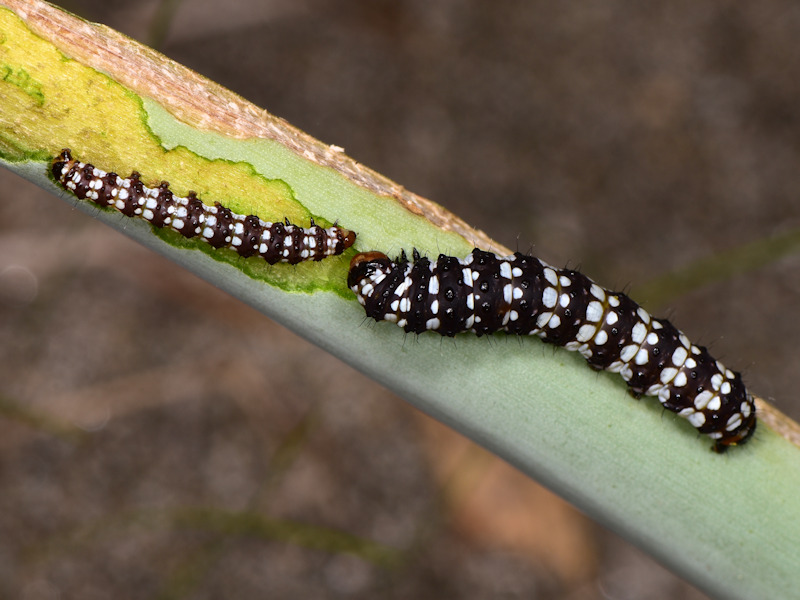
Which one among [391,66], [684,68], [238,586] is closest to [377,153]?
[391,66]

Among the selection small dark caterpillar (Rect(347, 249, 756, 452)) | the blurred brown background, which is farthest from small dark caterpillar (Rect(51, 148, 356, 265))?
the blurred brown background

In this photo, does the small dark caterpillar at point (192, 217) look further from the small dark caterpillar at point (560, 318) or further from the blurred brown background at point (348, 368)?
the blurred brown background at point (348, 368)

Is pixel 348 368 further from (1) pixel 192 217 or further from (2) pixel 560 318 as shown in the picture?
(1) pixel 192 217

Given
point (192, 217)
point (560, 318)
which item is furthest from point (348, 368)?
point (192, 217)

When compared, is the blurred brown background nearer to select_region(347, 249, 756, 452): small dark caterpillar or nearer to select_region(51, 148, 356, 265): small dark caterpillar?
select_region(347, 249, 756, 452): small dark caterpillar

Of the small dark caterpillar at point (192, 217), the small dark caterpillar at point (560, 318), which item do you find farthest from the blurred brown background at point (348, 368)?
the small dark caterpillar at point (192, 217)
